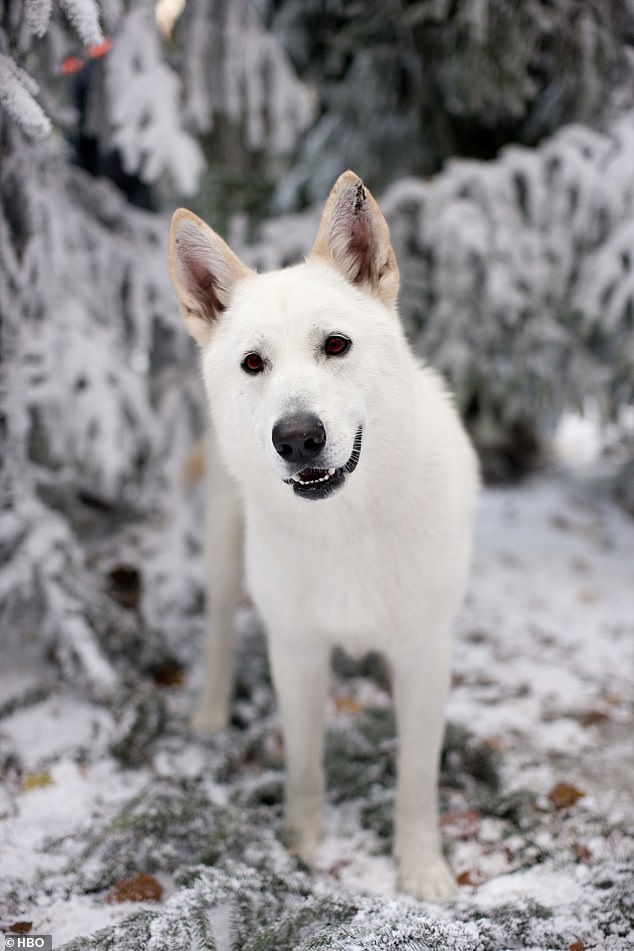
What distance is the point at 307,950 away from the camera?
5.47 feet

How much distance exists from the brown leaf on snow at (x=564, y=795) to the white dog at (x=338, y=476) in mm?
478

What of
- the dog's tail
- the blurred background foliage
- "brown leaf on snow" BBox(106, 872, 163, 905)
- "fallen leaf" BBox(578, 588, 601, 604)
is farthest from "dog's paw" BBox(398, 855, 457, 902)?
"fallen leaf" BBox(578, 588, 601, 604)

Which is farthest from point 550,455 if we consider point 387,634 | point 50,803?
point 50,803

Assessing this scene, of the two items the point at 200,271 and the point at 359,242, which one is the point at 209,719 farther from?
the point at 359,242

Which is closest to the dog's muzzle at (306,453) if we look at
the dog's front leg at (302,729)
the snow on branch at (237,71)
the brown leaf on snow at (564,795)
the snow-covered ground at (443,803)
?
the dog's front leg at (302,729)

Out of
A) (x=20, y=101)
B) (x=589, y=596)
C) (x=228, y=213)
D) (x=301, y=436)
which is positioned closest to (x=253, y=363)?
(x=301, y=436)

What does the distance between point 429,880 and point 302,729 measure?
0.61m

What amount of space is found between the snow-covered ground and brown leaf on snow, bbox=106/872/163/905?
31 millimetres

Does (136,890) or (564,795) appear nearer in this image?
(136,890)

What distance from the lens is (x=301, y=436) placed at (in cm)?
175

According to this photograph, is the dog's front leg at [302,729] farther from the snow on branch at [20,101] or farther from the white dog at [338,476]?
the snow on branch at [20,101]

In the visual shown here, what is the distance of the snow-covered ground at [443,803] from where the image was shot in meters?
1.85

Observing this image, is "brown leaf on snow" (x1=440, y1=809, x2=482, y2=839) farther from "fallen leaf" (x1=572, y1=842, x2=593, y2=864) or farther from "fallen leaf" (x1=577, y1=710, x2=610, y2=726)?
"fallen leaf" (x1=577, y1=710, x2=610, y2=726)

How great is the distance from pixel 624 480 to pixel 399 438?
152 inches
